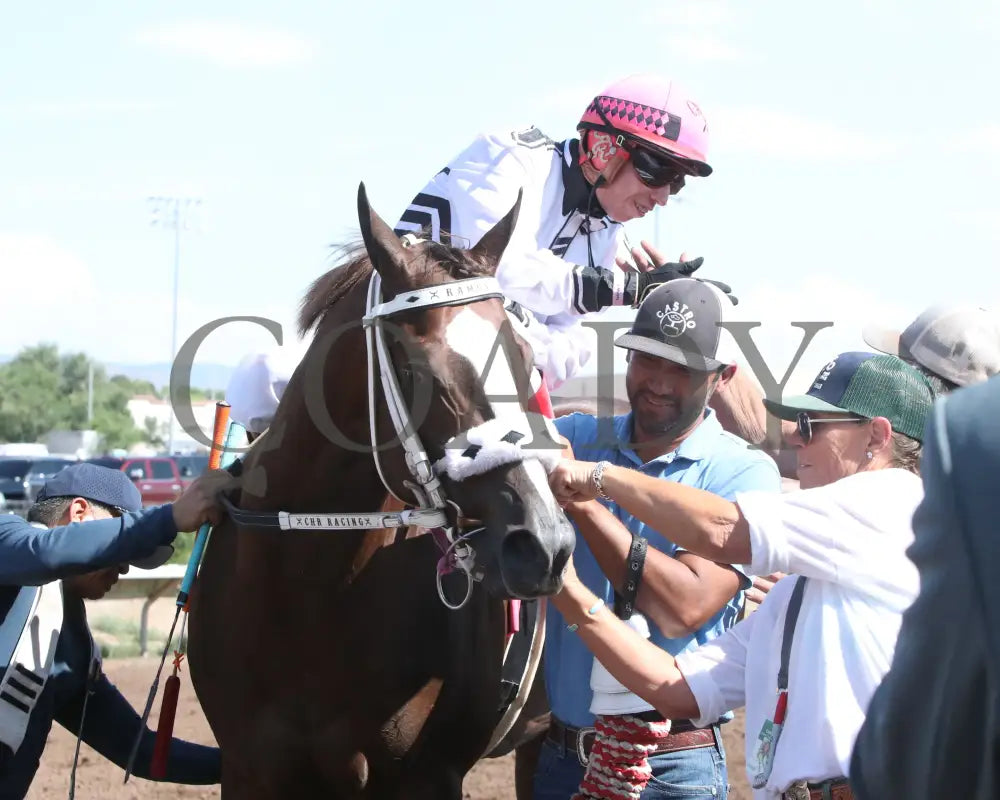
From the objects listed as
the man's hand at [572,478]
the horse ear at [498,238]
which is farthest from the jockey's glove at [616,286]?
the man's hand at [572,478]

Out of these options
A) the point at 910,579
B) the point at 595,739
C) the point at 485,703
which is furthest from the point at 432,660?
the point at 910,579

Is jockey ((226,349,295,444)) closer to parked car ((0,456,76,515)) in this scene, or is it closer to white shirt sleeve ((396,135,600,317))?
white shirt sleeve ((396,135,600,317))

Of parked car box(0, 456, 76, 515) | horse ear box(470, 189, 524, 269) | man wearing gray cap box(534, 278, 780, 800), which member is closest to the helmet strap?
man wearing gray cap box(534, 278, 780, 800)

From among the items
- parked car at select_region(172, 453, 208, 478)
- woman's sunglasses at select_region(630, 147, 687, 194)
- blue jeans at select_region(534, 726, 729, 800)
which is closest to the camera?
blue jeans at select_region(534, 726, 729, 800)

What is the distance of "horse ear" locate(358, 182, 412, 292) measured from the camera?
289 centimetres

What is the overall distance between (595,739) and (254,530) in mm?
1100

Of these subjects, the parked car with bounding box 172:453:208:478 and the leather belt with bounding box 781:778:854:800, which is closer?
the leather belt with bounding box 781:778:854:800

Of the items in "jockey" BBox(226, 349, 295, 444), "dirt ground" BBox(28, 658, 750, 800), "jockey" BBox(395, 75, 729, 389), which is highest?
"jockey" BBox(395, 75, 729, 389)

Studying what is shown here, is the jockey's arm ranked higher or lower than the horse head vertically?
higher

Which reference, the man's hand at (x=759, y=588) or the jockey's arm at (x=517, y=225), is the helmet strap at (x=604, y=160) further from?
the man's hand at (x=759, y=588)

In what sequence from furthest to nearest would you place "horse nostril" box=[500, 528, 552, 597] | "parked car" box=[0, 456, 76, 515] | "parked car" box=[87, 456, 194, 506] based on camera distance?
"parked car" box=[0, 456, 76, 515], "parked car" box=[87, 456, 194, 506], "horse nostril" box=[500, 528, 552, 597]

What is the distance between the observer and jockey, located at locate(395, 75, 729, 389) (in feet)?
12.8

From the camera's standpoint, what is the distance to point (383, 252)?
2.92m

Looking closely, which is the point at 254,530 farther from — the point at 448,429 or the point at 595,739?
the point at 595,739
